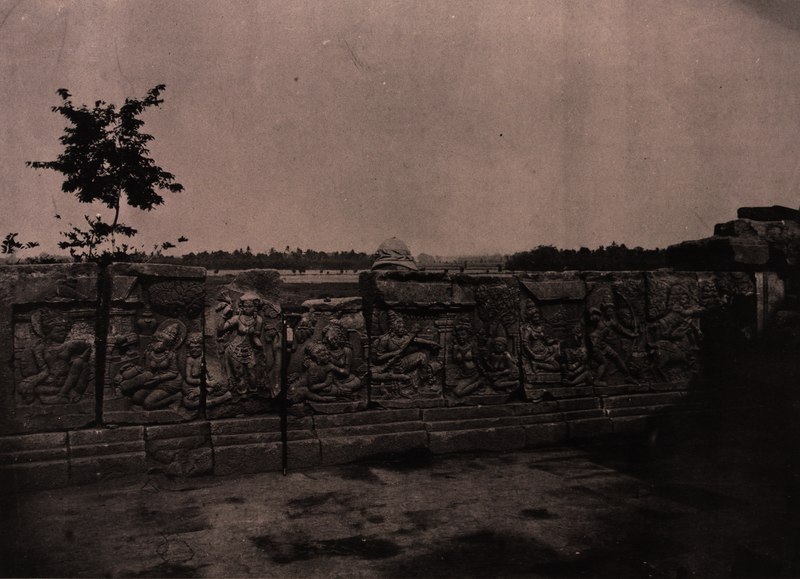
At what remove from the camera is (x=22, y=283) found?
506cm

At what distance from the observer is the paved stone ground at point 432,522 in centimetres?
357

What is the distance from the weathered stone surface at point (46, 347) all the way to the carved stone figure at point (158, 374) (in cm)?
30

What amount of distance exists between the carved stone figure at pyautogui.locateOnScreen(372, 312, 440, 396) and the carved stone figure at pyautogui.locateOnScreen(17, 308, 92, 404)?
8.51 ft

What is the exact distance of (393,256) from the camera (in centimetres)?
816

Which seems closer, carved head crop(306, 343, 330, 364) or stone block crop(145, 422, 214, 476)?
stone block crop(145, 422, 214, 476)

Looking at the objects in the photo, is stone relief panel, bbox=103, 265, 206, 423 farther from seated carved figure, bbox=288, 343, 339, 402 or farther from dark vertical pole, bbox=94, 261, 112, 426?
seated carved figure, bbox=288, 343, 339, 402

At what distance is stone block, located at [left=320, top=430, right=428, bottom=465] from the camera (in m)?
5.63

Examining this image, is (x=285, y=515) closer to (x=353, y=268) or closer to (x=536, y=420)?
(x=536, y=420)

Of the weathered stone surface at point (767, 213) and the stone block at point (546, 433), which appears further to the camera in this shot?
the weathered stone surface at point (767, 213)

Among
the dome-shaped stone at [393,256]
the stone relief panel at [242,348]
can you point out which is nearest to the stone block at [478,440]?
the stone relief panel at [242,348]

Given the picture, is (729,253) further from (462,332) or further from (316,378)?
(316,378)

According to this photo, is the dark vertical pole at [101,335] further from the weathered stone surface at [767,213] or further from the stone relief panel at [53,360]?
the weathered stone surface at [767,213]

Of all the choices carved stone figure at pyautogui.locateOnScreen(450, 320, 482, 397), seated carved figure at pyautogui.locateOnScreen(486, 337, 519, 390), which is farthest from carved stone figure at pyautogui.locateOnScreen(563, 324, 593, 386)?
carved stone figure at pyautogui.locateOnScreen(450, 320, 482, 397)

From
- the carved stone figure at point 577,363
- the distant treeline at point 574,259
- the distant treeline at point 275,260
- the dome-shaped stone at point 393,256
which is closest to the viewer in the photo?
the carved stone figure at point 577,363
